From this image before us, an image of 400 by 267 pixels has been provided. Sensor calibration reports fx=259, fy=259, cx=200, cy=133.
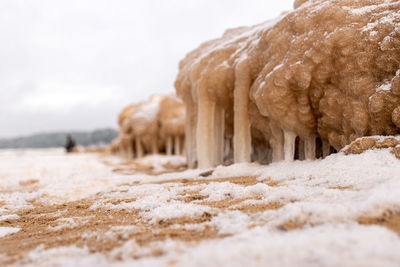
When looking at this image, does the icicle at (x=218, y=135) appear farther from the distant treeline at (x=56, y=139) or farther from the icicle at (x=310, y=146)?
the distant treeline at (x=56, y=139)

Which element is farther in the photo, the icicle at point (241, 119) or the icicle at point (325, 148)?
the icicle at point (241, 119)

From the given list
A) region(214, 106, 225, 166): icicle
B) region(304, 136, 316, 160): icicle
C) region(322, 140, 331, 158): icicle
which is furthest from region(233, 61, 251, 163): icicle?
region(322, 140, 331, 158): icicle

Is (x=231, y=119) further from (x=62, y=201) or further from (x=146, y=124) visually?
(x=146, y=124)

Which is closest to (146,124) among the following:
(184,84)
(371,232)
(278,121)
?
(184,84)

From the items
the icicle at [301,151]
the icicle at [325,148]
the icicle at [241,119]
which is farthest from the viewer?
the icicle at [241,119]

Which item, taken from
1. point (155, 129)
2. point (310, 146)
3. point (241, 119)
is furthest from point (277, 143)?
point (155, 129)

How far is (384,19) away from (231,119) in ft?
22.6

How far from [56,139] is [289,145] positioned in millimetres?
115762

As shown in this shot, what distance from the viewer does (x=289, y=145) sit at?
266 inches

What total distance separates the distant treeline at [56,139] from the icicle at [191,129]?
309 ft

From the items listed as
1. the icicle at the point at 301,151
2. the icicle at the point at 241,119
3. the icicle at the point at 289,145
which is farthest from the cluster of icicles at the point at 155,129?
the icicle at the point at 289,145

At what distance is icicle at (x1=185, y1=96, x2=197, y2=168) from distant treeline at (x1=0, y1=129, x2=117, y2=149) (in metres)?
94.3

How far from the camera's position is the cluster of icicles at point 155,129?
69.6ft

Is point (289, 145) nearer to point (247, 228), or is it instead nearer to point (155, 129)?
point (247, 228)
